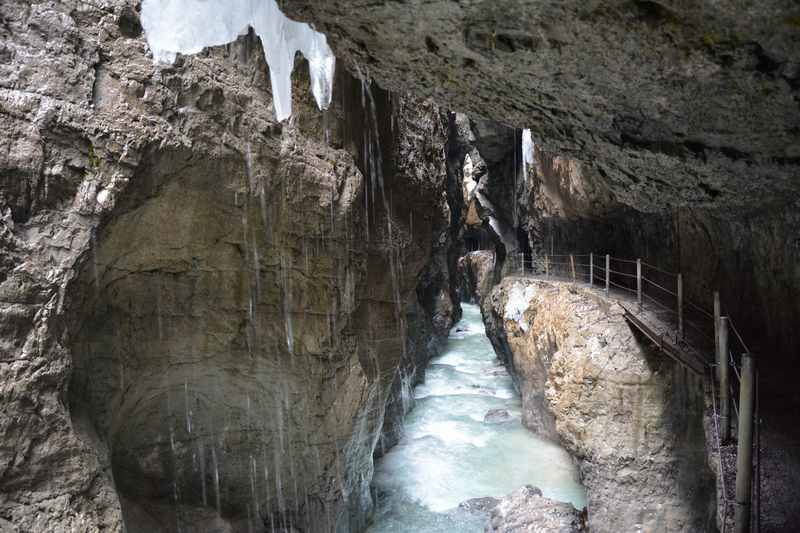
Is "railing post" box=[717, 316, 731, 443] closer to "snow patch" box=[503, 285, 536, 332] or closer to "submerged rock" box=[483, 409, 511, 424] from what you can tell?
"snow patch" box=[503, 285, 536, 332]

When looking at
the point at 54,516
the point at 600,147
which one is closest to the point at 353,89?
the point at 600,147

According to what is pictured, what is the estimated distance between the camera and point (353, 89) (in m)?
7.45

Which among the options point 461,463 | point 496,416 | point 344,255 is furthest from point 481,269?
point 344,255

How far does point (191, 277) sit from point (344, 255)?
80.6 inches

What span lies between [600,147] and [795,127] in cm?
150

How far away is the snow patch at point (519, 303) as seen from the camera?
12930 millimetres

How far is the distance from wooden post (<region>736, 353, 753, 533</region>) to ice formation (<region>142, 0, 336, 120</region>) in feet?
17.4

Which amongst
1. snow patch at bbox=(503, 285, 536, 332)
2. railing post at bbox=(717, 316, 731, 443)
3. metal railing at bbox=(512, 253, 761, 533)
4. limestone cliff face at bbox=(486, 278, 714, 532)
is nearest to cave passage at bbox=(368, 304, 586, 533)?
limestone cliff face at bbox=(486, 278, 714, 532)

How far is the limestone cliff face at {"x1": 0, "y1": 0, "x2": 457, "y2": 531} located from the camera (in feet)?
13.4

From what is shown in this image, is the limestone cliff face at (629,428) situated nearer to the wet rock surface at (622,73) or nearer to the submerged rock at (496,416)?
the wet rock surface at (622,73)

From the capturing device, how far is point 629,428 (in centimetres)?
803

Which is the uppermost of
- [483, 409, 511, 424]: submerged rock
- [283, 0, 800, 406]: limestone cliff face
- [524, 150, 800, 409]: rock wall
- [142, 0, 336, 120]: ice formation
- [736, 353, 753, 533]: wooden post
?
[142, 0, 336, 120]: ice formation

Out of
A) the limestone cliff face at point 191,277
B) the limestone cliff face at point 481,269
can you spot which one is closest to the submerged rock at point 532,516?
the limestone cliff face at point 191,277

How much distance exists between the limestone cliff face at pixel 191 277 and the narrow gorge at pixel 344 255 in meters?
0.03
